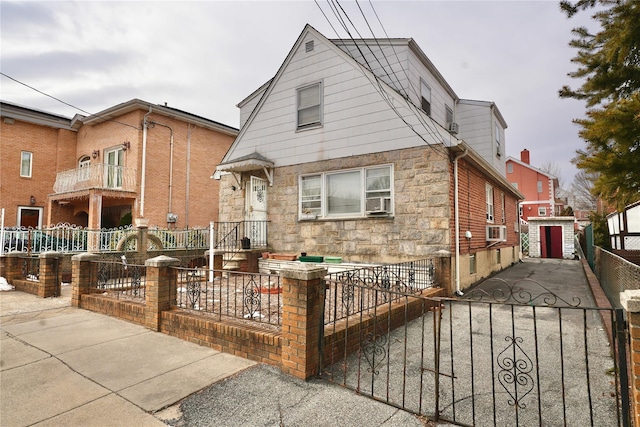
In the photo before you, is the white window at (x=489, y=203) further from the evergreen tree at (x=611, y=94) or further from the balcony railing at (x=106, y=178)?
the balcony railing at (x=106, y=178)

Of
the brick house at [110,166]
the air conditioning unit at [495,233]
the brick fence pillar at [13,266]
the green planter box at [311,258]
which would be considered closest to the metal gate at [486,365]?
the green planter box at [311,258]

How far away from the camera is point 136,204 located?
1703cm

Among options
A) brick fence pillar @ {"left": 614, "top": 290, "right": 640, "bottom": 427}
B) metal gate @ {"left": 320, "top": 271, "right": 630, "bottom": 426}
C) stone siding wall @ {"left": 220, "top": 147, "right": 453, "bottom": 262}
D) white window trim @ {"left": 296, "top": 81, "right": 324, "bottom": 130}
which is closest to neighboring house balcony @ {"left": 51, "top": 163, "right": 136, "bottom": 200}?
stone siding wall @ {"left": 220, "top": 147, "right": 453, "bottom": 262}

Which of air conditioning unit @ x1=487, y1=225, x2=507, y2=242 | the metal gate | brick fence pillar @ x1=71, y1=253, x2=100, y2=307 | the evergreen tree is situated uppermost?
the evergreen tree

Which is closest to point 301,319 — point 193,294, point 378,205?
point 193,294

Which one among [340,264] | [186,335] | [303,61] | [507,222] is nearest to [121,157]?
[303,61]

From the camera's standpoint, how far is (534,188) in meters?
33.1

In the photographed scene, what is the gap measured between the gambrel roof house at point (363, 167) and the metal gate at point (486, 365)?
2979 mm

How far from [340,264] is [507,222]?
10346 millimetres

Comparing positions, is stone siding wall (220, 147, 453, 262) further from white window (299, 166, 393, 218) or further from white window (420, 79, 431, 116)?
white window (420, 79, 431, 116)

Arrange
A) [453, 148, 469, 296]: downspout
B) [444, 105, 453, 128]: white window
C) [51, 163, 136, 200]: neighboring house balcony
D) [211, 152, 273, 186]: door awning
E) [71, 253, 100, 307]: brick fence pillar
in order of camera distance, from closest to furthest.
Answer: [71, 253, 100, 307]: brick fence pillar → [453, 148, 469, 296]: downspout → [211, 152, 273, 186]: door awning → [444, 105, 453, 128]: white window → [51, 163, 136, 200]: neighboring house balcony

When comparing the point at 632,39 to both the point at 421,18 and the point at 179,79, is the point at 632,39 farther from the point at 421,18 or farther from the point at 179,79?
the point at 179,79

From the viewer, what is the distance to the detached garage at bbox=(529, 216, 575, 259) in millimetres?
22938

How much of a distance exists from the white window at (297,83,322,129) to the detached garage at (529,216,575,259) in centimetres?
2011
